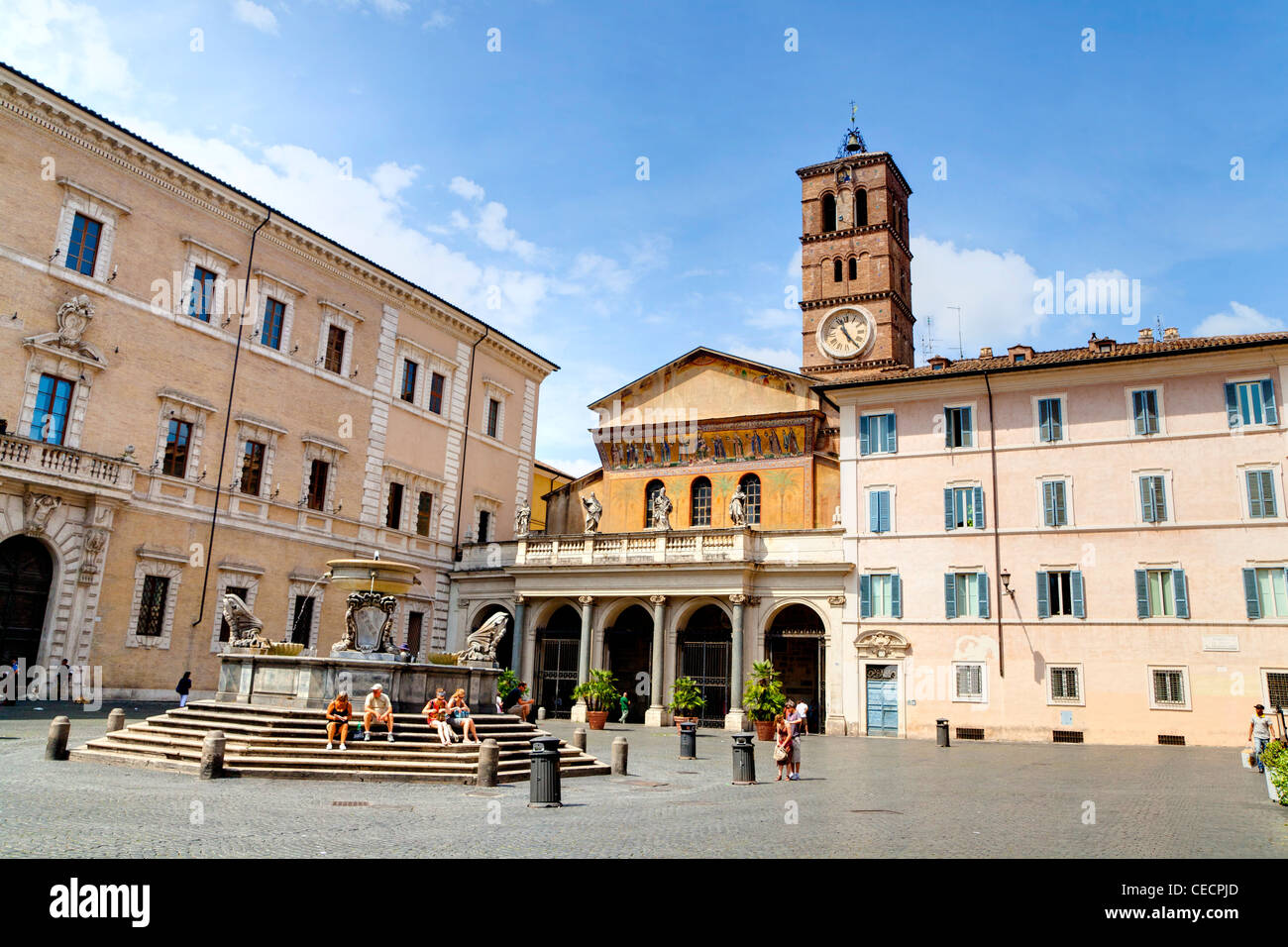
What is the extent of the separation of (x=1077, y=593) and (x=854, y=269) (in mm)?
29602

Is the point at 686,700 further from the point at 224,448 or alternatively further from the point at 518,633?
the point at 224,448

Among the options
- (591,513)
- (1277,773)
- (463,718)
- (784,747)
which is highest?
(591,513)

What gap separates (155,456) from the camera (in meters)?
27.1

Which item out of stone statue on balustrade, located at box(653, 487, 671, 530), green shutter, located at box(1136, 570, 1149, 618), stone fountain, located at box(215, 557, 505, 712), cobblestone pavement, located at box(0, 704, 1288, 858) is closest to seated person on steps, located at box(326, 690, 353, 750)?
cobblestone pavement, located at box(0, 704, 1288, 858)

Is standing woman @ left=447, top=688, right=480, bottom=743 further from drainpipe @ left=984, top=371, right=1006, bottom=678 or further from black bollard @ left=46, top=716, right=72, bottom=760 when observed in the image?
drainpipe @ left=984, top=371, right=1006, bottom=678

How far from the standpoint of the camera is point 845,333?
52125mm

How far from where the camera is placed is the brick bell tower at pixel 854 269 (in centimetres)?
5120

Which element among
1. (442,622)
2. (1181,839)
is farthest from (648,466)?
(1181,839)

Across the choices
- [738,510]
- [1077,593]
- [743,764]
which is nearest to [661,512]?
[738,510]

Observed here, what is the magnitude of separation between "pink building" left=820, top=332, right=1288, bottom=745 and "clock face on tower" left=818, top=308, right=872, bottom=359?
19.8m

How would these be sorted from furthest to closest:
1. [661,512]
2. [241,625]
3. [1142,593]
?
[661,512], [1142,593], [241,625]

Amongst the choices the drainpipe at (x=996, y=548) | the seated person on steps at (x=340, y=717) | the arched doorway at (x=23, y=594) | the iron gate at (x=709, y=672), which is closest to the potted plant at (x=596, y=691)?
the iron gate at (x=709, y=672)

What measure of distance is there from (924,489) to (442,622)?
19.9 m
